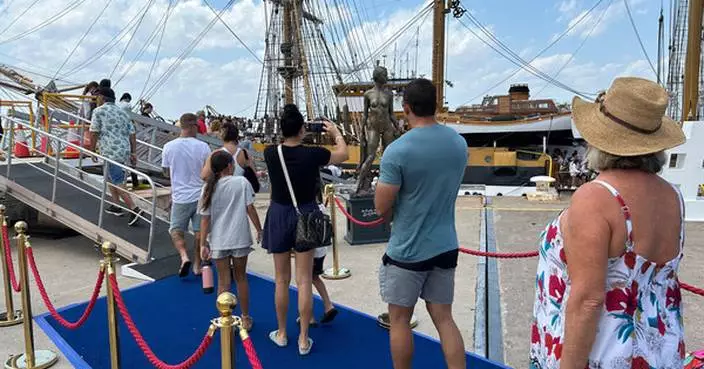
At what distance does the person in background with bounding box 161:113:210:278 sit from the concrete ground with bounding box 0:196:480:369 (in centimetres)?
82

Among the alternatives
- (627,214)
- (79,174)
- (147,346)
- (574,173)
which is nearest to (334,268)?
(147,346)

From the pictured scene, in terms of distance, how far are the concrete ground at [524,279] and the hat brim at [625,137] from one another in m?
2.27

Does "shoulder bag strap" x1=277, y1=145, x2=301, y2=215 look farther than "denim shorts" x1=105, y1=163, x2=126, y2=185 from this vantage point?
No

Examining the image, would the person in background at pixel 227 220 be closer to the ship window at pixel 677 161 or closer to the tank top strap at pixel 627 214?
the tank top strap at pixel 627 214

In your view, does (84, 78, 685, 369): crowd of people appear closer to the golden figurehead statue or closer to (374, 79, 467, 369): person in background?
(374, 79, 467, 369): person in background

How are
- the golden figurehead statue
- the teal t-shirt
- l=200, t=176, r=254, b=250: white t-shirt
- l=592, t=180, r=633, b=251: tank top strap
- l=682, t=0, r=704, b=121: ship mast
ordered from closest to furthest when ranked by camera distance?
l=592, t=180, r=633, b=251: tank top strap
the teal t-shirt
l=200, t=176, r=254, b=250: white t-shirt
the golden figurehead statue
l=682, t=0, r=704, b=121: ship mast

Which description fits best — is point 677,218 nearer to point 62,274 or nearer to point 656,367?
point 656,367

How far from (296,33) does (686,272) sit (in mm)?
27174

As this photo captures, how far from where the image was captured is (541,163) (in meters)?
18.7

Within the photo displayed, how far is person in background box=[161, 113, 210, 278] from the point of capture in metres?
4.70

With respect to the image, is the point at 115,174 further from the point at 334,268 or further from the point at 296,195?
the point at 296,195

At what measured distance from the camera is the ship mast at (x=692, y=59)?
11984 millimetres

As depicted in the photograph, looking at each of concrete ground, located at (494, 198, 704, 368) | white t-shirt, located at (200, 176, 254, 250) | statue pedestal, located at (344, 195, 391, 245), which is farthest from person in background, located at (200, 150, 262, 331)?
statue pedestal, located at (344, 195, 391, 245)

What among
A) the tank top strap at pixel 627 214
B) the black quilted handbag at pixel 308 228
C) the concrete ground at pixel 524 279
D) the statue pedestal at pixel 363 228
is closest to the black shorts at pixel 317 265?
the black quilted handbag at pixel 308 228
